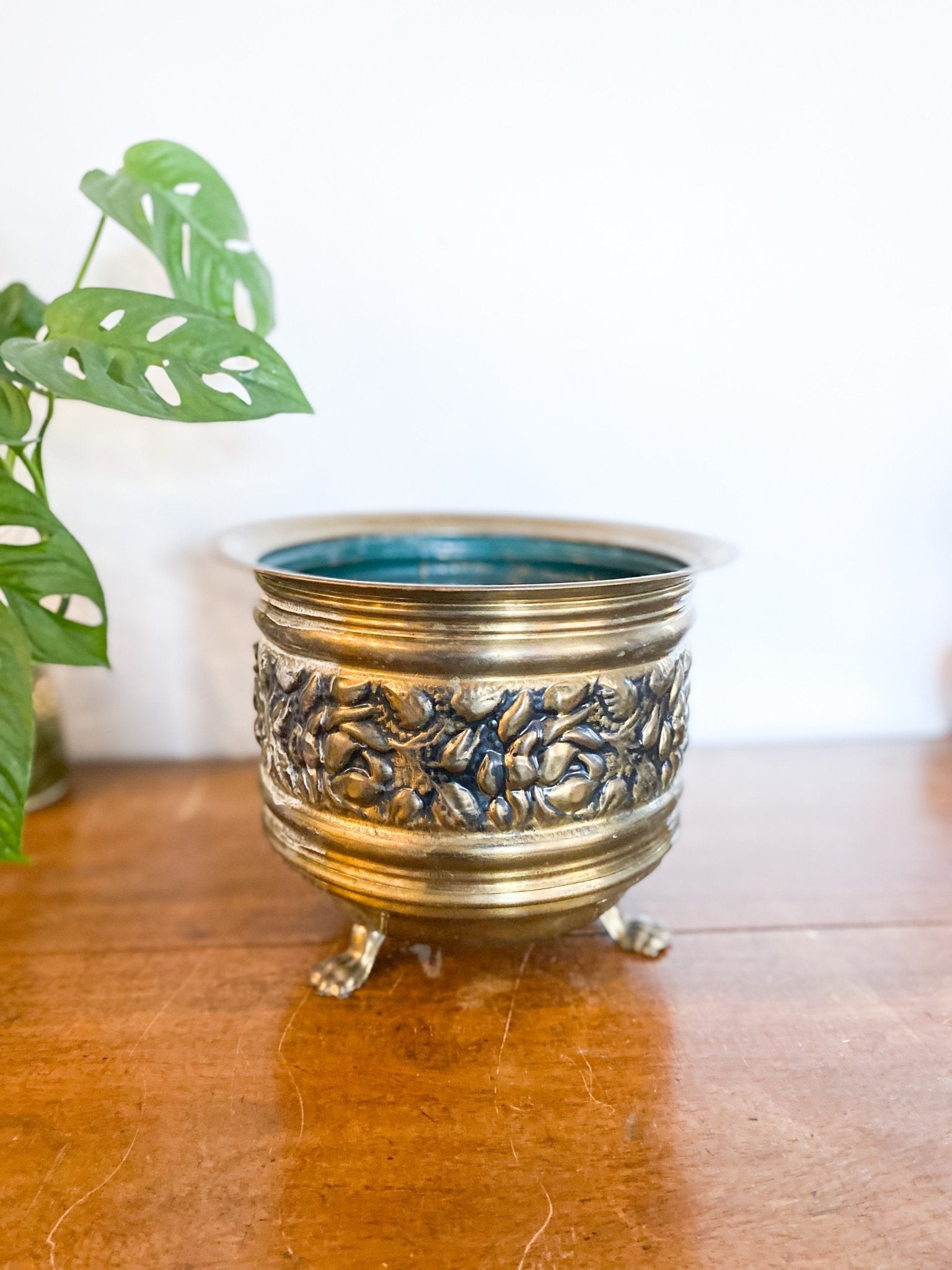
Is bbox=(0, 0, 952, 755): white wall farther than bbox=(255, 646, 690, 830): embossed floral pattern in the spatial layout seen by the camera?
Yes

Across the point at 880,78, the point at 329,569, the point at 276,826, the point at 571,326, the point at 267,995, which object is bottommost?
the point at 267,995

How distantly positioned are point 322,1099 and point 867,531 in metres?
1.03

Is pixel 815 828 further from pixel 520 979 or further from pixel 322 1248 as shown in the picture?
pixel 322 1248

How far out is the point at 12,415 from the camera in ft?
2.21

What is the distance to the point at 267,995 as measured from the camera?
2.41ft

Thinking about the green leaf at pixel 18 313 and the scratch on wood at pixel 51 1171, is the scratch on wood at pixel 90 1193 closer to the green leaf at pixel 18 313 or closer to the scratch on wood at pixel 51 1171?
the scratch on wood at pixel 51 1171

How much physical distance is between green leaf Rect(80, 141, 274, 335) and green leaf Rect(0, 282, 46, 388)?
160mm

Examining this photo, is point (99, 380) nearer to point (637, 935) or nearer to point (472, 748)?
point (472, 748)

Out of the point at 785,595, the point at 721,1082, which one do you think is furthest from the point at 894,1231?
the point at 785,595

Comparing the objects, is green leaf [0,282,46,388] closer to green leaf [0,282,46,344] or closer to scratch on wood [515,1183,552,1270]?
green leaf [0,282,46,344]

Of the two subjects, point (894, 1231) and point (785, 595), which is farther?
point (785, 595)

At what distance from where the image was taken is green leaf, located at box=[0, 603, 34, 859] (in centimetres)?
63

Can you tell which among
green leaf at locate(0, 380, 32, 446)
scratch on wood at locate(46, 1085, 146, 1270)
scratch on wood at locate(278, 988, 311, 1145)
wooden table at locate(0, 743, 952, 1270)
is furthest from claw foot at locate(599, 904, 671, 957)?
green leaf at locate(0, 380, 32, 446)

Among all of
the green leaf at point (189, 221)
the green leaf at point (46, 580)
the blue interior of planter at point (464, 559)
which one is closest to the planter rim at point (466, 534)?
the blue interior of planter at point (464, 559)
